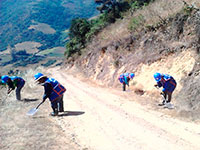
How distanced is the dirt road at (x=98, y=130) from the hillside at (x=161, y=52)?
5.02ft

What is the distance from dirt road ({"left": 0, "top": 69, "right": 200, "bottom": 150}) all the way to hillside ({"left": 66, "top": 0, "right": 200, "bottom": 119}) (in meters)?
1.53

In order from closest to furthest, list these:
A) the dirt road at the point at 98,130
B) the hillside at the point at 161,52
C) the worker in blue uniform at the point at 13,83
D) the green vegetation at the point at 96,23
→ the dirt road at the point at 98,130, the hillside at the point at 161,52, the worker in blue uniform at the point at 13,83, the green vegetation at the point at 96,23

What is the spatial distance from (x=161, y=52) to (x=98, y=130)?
8.23m

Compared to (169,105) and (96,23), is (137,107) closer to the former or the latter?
(169,105)

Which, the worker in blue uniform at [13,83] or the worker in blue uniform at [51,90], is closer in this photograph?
the worker in blue uniform at [51,90]

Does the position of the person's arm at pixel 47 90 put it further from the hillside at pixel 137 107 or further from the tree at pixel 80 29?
the tree at pixel 80 29

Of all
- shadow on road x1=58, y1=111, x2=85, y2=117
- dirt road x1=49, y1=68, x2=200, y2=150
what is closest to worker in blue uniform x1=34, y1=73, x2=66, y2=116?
shadow on road x1=58, y1=111, x2=85, y2=117

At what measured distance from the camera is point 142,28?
53.3 feet

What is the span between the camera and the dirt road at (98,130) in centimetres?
523

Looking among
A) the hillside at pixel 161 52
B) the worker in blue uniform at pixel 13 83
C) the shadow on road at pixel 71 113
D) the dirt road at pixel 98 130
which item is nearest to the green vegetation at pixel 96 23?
the hillside at pixel 161 52

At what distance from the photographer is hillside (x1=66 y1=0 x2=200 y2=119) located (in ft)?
30.5

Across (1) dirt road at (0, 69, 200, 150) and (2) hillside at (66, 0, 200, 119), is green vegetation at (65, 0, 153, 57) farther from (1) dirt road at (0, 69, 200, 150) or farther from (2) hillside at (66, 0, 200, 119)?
(1) dirt road at (0, 69, 200, 150)

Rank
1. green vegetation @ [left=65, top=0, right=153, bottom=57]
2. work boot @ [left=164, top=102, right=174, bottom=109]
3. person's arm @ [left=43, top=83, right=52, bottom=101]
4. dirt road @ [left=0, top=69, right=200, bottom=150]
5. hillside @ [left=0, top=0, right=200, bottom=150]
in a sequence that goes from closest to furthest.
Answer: dirt road @ [left=0, top=69, right=200, bottom=150]
hillside @ [left=0, top=0, right=200, bottom=150]
person's arm @ [left=43, top=83, right=52, bottom=101]
work boot @ [left=164, top=102, right=174, bottom=109]
green vegetation @ [left=65, top=0, right=153, bottom=57]

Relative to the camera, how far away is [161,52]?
1309 cm
